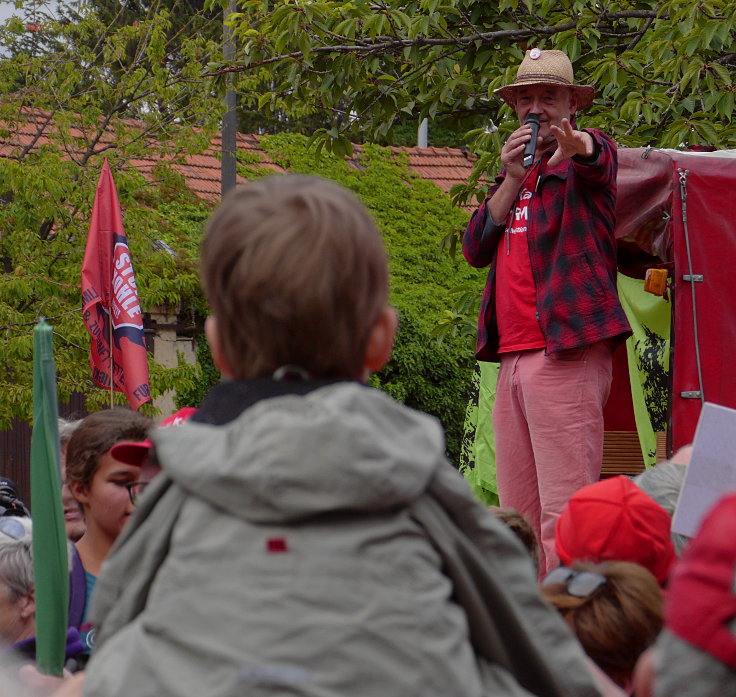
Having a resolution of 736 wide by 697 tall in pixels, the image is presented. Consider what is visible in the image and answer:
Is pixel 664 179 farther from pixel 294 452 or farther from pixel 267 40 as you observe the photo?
pixel 267 40

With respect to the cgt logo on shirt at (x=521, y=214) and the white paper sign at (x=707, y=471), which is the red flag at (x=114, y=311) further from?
the white paper sign at (x=707, y=471)

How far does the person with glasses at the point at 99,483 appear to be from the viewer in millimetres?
3053

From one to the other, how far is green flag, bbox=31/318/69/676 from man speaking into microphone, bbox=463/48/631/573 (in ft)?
7.17

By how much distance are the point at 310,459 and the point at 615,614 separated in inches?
36.5

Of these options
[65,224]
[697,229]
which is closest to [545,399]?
[697,229]

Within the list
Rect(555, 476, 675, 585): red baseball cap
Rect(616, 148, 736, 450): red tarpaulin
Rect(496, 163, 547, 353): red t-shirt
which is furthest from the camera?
Rect(616, 148, 736, 450): red tarpaulin

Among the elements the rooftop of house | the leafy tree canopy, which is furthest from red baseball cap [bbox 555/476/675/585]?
the rooftop of house

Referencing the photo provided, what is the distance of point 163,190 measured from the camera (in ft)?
36.8

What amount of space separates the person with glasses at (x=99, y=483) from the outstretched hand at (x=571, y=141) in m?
1.69

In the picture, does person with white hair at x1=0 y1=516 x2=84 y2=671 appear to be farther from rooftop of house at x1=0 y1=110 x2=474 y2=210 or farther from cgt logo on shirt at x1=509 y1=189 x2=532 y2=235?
rooftop of house at x1=0 y1=110 x2=474 y2=210

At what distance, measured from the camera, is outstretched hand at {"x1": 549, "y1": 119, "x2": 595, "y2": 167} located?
3885mm

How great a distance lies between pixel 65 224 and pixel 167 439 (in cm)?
840

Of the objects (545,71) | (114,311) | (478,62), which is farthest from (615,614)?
(478,62)

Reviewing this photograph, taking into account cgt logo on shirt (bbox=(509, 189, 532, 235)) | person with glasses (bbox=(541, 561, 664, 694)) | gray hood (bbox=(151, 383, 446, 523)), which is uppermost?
gray hood (bbox=(151, 383, 446, 523))
